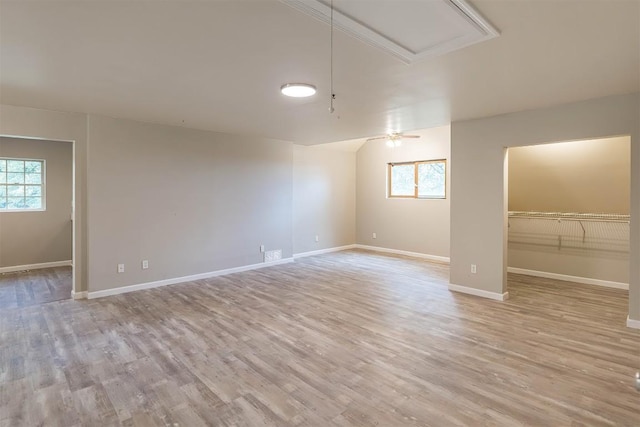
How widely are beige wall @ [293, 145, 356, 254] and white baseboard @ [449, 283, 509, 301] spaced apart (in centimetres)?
363

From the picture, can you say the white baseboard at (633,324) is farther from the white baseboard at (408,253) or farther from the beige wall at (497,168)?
the white baseboard at (408,253)

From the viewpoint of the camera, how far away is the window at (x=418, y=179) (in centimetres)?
723

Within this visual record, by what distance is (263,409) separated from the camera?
218 centimetres

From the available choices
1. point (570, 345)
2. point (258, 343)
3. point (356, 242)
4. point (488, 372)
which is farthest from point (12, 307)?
point (356, 242)

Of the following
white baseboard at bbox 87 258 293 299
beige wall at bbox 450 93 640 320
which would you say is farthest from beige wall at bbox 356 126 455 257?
white baseboard at bbox 87 258 293 299

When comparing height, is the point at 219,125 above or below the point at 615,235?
above

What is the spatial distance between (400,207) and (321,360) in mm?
5577

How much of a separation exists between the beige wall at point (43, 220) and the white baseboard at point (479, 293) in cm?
710

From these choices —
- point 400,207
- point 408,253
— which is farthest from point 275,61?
point 408,253

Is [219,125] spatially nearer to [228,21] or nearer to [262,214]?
[262,214]

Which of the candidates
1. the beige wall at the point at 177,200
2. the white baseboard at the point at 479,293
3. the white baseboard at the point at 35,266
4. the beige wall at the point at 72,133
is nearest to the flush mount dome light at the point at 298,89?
the beige wall at the point at 177,200

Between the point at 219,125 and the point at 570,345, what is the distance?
16.7 feet

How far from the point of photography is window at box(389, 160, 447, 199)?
7.23 m

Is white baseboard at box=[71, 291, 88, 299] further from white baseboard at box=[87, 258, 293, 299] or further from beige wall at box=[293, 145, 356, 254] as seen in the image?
beige wall at box=[293, 145, 356, 254]
